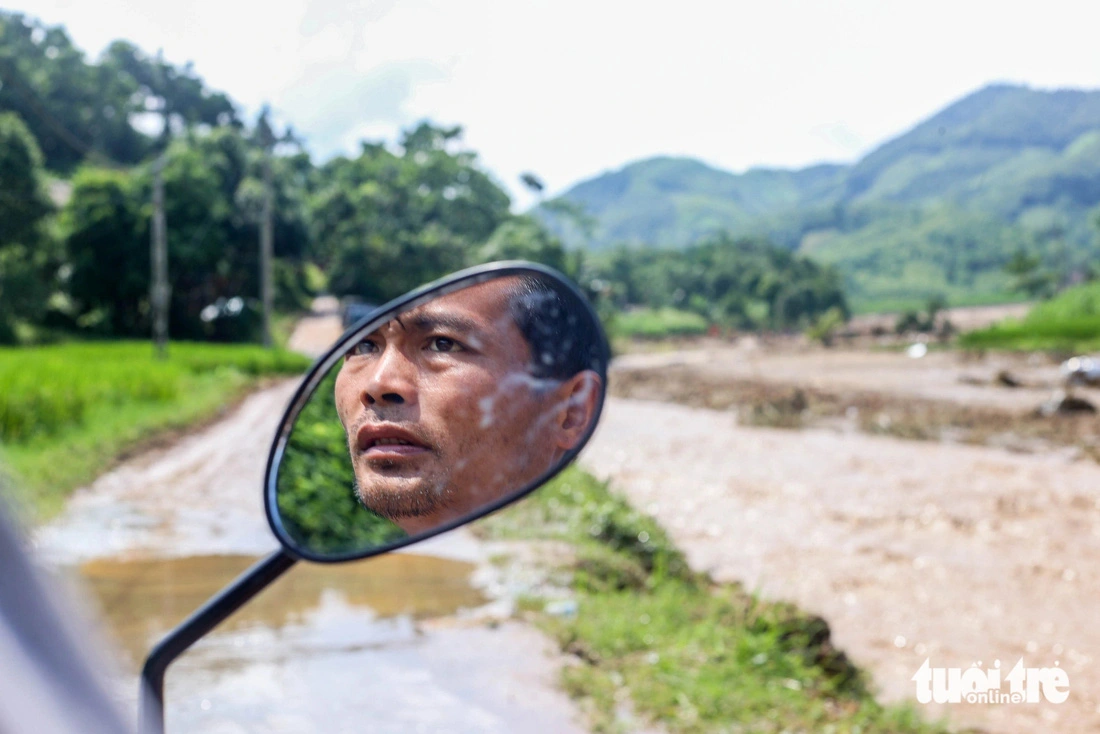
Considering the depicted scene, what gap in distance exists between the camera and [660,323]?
6444 centimetres

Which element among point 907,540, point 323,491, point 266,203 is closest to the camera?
point 323,491

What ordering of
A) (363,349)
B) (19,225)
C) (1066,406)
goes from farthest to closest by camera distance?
(19,225) < (1066,406) < (363,349)

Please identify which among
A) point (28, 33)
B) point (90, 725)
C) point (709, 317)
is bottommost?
point (709, 317)

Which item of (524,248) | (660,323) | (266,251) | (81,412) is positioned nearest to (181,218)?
(266,251)

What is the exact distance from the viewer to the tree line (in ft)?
79.8

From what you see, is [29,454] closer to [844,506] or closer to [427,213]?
[844,506]

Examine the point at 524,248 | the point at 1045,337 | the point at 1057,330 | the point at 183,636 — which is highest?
the point at 524,248

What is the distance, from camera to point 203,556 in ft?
19.2

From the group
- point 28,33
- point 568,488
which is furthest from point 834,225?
point 568,488

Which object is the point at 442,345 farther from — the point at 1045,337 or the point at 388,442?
the point at 1045,337

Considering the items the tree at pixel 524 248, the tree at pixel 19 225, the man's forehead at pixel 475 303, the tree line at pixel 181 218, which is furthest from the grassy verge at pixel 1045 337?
the man's forehead at pixel 475 303

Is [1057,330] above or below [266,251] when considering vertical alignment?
below

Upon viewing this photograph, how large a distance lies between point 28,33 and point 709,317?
2216 inches

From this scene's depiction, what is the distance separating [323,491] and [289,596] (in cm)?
379
